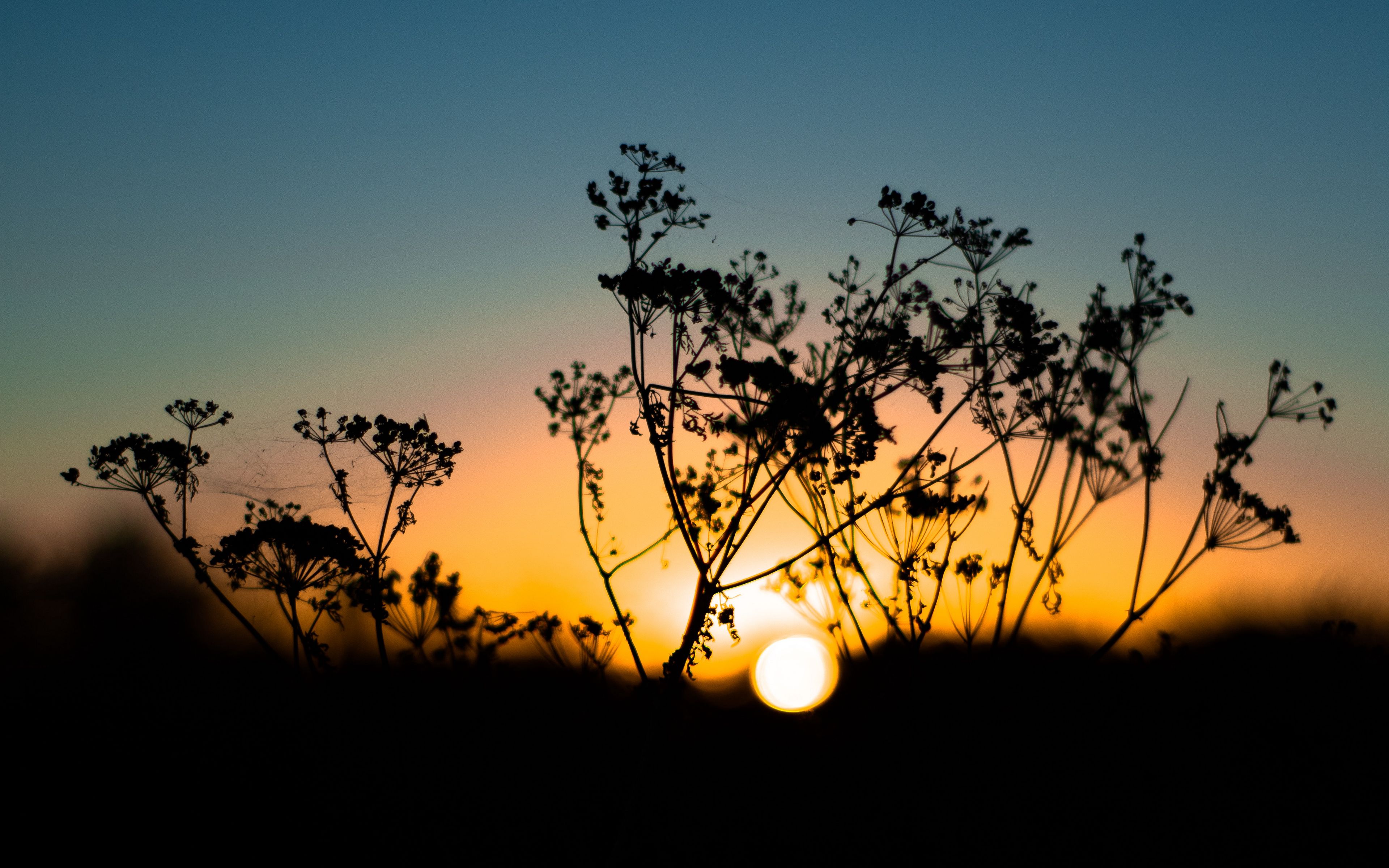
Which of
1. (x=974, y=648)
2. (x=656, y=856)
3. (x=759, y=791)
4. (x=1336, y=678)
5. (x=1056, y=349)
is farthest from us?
(x=1336, y=678)

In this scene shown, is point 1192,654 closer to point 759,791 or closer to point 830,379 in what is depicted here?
point 759,791

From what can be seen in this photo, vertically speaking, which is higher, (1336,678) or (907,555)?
(907,555)

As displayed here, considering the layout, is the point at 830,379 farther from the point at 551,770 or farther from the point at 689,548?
the point at 551,770

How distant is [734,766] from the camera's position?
17672mm

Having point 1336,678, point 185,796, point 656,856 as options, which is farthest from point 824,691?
point 185,796

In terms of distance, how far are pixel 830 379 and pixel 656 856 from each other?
32.9 feet

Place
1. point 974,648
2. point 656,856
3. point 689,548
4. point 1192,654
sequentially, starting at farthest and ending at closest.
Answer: point 1192,654, point 656,856, point 974,648, point 689,548

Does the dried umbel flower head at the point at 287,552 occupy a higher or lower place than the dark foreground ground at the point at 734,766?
higher

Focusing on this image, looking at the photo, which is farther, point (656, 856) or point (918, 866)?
point (656, 856)

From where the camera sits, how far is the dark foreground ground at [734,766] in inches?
527

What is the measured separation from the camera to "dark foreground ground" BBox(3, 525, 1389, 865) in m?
13.4

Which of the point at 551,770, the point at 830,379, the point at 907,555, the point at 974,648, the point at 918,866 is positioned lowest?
the point at 918,866

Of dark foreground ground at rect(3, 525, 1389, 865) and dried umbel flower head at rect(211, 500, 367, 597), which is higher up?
dried umbel flower head at rect(211, 500, 367, 597)

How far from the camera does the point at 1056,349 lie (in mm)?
10992
